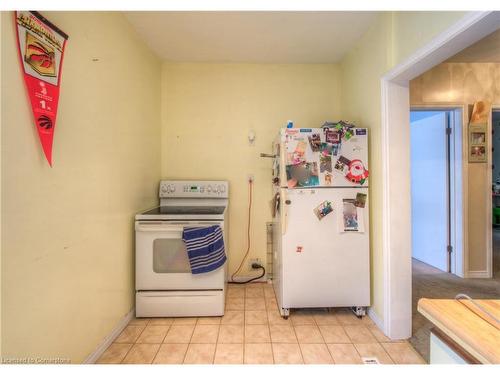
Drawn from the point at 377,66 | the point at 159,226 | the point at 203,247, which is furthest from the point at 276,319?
the point at 377,66

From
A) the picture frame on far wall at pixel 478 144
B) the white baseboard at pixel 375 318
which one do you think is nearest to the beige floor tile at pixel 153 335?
the white baseboard at pixel 375 318

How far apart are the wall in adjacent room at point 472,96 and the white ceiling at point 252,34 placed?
1182 mm

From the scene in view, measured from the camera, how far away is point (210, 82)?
258 cm

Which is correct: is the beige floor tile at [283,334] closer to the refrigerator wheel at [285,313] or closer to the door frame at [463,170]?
the refrigerator wheel at [285,313]

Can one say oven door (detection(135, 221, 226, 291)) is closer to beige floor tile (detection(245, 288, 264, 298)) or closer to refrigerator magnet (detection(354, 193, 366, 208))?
beige floor tile (detection(245, 288, 264, 298))

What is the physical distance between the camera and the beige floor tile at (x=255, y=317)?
6.18ft

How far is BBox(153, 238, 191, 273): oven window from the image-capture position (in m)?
1.88

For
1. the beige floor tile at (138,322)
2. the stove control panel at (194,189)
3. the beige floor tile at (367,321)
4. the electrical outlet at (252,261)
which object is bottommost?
the beige floor tile at (138,322)

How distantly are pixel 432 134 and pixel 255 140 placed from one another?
2369 mm

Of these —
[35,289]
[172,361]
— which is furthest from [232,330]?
[35,289]

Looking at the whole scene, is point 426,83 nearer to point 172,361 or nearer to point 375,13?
point 375,13

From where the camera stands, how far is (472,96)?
269 centimetres

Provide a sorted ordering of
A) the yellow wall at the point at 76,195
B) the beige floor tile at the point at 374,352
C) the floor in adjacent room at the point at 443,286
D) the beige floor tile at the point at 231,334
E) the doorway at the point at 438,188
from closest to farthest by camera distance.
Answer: the yellow wall at the point at 76,195
the beige floor tile at the point at 374,352
the beige floor tile at the point at 231,334
the floor in adjacent room at the point at 443,286
the doorway at the point at 438,188

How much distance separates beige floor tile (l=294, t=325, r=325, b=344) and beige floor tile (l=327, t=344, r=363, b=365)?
0.31ft
